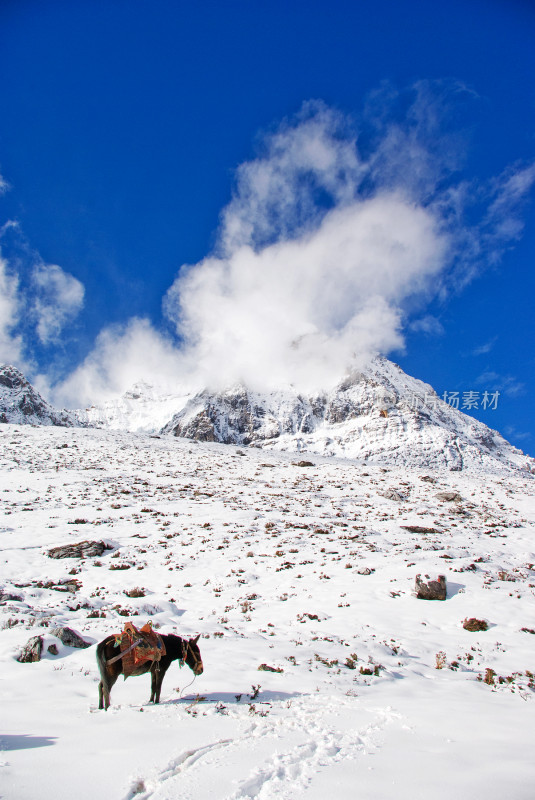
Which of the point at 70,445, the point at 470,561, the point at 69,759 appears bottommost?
the point at 69,759

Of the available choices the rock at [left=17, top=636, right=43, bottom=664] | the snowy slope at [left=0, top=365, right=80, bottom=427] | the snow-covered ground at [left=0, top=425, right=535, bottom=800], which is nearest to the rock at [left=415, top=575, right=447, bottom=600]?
the snow-covered ground at [left=0, top=425, right=535, bottom=800]

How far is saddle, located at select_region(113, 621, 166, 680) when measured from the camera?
19.5 ft

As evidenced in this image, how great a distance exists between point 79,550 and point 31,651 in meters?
11.5

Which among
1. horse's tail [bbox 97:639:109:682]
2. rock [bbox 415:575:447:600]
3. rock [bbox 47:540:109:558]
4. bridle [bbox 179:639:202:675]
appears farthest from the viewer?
rock [bbox 47:540:109:558]

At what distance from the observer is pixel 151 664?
6.25 metres

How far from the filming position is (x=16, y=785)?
3.32 m

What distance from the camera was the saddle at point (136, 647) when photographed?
5.95 m

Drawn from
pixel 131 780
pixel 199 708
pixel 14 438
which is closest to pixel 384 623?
pixel 199 708

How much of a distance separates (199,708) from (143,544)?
1614 cm

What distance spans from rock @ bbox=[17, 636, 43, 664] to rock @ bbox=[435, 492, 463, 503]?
32.7 meters

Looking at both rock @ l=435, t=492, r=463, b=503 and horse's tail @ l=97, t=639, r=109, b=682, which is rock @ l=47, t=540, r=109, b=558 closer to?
horse's tail @ l=97, t=639, r=109, b=682

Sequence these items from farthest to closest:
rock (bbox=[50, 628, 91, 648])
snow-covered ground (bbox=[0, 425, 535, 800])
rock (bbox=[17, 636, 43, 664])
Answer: rock (bbox=[50, 628, 91, 648]) → rock (bbox=[17, 636, 43, 664]) → snow-covered ground (bbox=[0, 425, 535, 800])

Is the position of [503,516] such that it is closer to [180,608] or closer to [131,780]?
[180,608]

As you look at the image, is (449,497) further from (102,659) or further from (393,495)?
(102,659)
